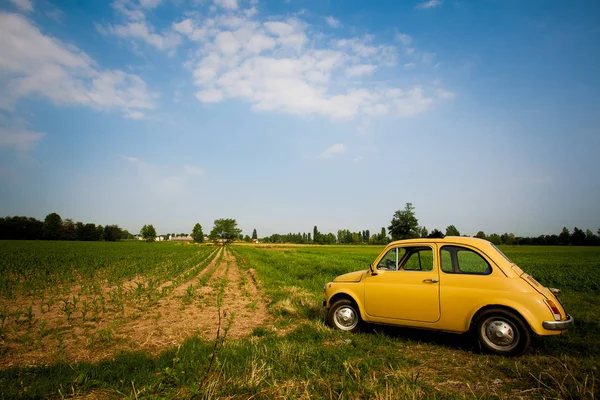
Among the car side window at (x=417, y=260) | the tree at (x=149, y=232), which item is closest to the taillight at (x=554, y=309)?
the car side window at (x=417, y=260)

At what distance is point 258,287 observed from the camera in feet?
48.3

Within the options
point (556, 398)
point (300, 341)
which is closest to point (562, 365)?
point (556, 398)

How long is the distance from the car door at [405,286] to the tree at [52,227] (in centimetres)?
13859

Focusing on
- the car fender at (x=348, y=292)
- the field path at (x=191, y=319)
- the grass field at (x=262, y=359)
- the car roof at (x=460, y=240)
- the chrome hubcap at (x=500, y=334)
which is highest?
the car roof at (x=460, y=240)

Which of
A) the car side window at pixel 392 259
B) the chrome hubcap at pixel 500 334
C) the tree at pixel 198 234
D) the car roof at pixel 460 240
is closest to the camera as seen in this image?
the chrome hubcap at pixel 500 334

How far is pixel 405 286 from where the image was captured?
19.6ft

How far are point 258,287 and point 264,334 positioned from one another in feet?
26.2

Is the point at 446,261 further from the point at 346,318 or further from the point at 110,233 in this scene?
the point at 110,233

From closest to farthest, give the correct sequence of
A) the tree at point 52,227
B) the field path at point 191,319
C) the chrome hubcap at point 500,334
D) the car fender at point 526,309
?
the car fender at point 526,309 → the chrome hubcap at point 500,334 → the field path at point 191,319 → the tree at point 52,227

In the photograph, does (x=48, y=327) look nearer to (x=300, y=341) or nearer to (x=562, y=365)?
(x=300, y=341)

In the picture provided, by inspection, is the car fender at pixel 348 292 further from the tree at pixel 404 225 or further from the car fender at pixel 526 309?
the tree at pixel 404 225

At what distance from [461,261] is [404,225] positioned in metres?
78.1

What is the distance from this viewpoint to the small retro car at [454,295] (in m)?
4.99

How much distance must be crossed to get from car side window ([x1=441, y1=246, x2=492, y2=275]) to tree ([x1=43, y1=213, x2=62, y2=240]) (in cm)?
13994
